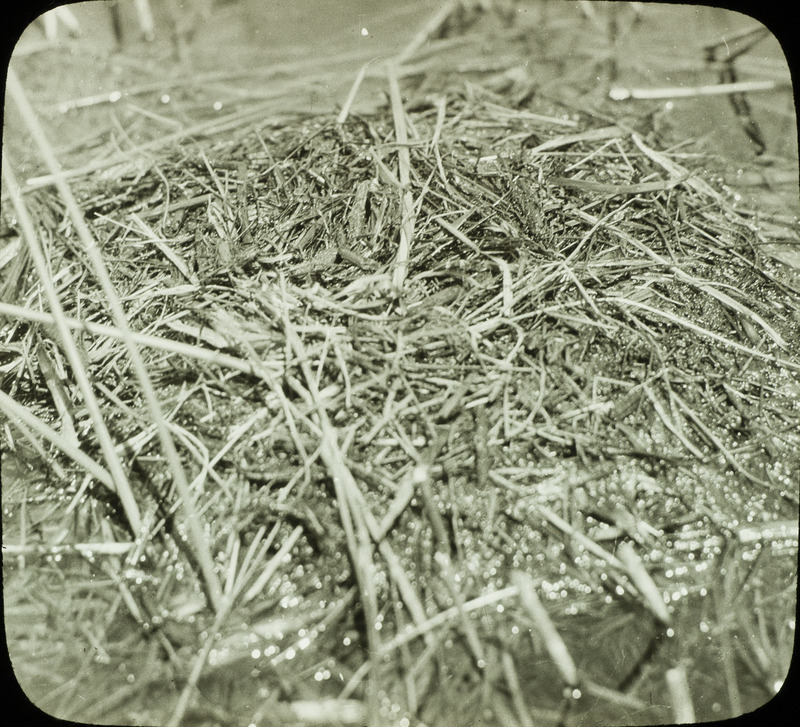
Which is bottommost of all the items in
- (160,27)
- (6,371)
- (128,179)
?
(6,371)

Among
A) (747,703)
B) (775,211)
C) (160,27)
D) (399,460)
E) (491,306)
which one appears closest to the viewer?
(747,703)

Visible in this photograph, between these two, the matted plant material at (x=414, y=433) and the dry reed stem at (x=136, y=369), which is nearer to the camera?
the dry reed stem at (x=136, y=369)

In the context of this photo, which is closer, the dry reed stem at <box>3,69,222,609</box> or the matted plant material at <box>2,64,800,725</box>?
the dry reed stem at <box>3,69,222,609</box>

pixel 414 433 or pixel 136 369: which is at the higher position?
pixel 136 369

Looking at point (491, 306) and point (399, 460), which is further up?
point (491, 306)

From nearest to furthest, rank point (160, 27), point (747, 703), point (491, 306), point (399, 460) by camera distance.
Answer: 1. point (747, 703)
2. point (399, 460)
3. point (491, 306)
4. point (160, 27)

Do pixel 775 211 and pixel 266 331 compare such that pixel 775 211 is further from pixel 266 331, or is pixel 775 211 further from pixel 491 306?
pixel 266 331

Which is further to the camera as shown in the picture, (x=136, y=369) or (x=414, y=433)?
(x=414, y=433)

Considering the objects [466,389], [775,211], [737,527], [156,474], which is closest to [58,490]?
[156,474]
